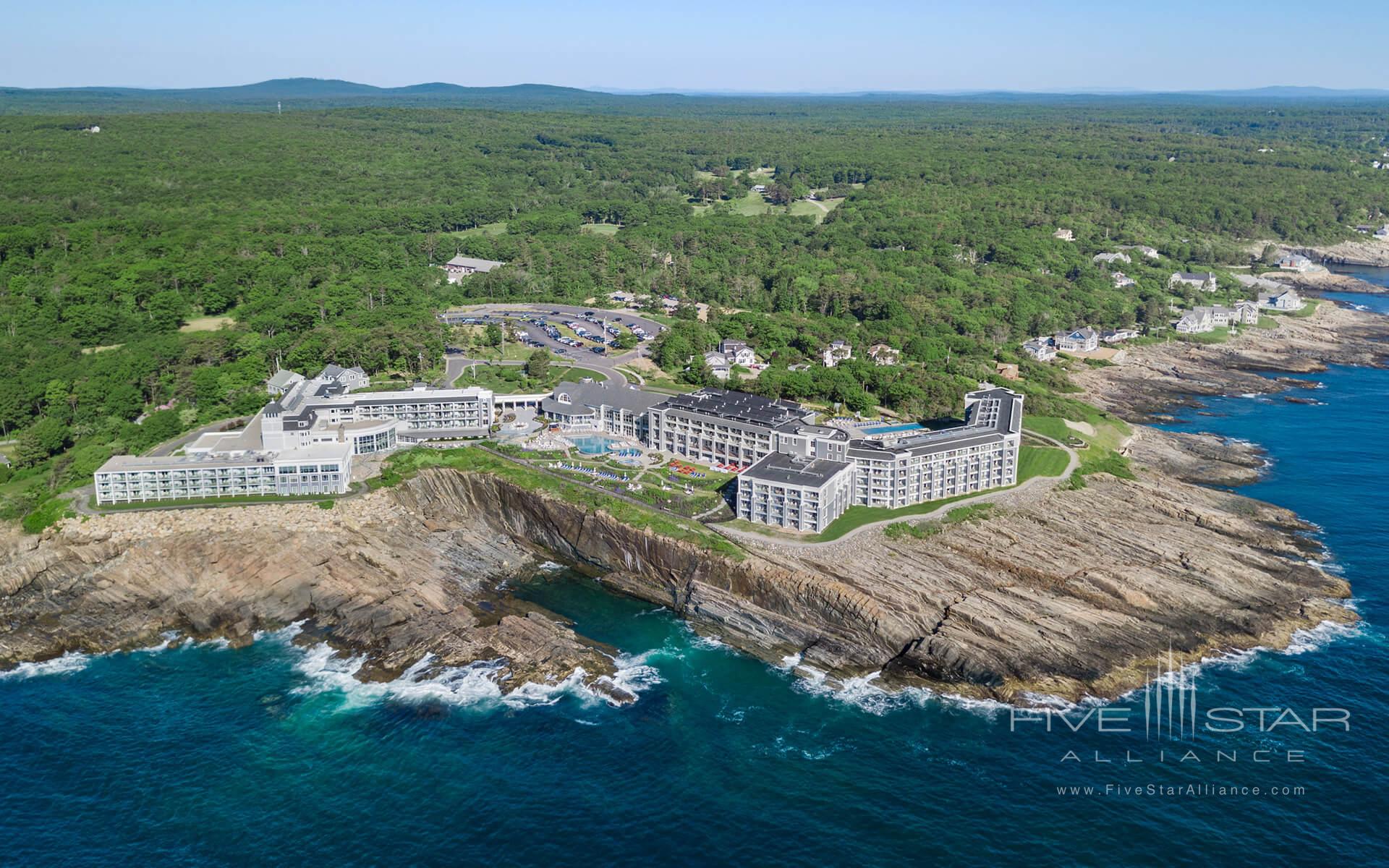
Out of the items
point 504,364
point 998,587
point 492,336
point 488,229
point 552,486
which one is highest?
point 488,229

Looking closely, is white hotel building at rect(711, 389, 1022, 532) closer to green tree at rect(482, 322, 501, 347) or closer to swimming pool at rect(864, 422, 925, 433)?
swimming pool at rect(864, 422, 925, 433)

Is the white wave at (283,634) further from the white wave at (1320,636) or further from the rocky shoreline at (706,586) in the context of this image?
the white wave at (1320,636)

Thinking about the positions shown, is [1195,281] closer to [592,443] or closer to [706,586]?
[592,443]

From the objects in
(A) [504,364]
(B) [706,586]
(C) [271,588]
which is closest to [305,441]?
(C) [271,588]

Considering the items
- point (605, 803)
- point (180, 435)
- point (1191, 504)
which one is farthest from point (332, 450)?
point (1191, 504)

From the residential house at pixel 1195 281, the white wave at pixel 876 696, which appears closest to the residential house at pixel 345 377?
the white wave at pixel 876 696

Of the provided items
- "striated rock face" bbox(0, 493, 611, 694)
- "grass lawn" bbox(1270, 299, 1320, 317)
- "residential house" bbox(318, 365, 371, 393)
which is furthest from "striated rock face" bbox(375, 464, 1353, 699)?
"grass lawn" bbox(1270, 299, 1320, 317)

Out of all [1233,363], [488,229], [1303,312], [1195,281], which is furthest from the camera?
[488,229]
